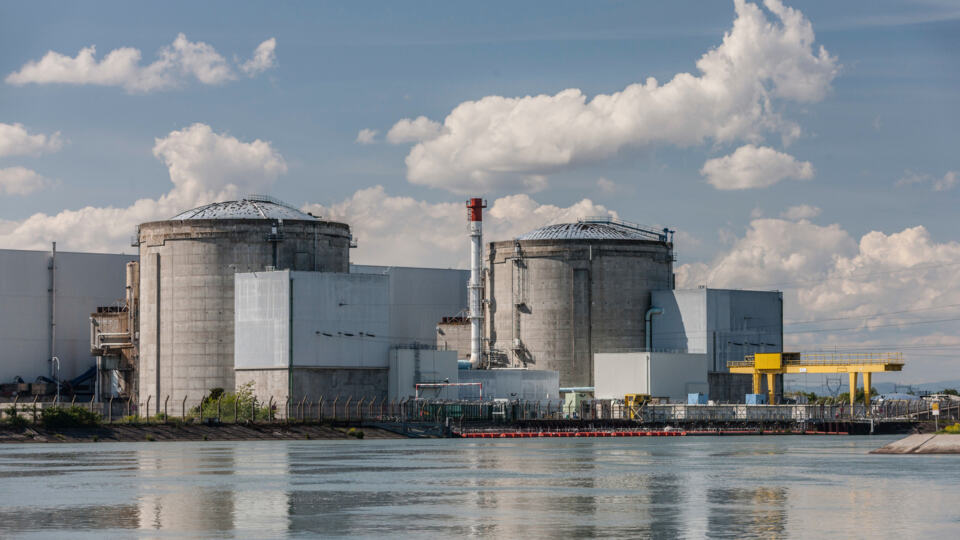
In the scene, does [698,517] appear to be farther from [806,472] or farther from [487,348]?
[487,348]

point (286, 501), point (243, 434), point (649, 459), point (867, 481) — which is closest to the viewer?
point (286, 501)

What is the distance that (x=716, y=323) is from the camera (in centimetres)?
12044

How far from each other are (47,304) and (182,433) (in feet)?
118

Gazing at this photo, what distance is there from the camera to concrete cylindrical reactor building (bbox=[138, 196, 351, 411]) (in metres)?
110

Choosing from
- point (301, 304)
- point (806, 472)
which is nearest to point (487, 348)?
point (301, 304)

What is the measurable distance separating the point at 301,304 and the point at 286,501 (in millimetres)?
64312

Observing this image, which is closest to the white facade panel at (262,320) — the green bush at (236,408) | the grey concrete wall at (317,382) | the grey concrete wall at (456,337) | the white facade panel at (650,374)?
the grey concrete wall at (317,382)

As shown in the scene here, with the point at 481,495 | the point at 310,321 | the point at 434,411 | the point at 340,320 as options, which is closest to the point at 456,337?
the point at 434,411

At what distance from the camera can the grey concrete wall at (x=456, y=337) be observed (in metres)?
130

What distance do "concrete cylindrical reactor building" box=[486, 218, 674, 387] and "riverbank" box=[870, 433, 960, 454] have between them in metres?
49.3

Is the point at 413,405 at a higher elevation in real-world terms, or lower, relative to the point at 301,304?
lower

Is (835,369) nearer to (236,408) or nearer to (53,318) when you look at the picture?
(236,408)

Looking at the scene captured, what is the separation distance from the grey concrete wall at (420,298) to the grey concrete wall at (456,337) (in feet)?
11.5

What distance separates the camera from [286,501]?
39.8 meters
